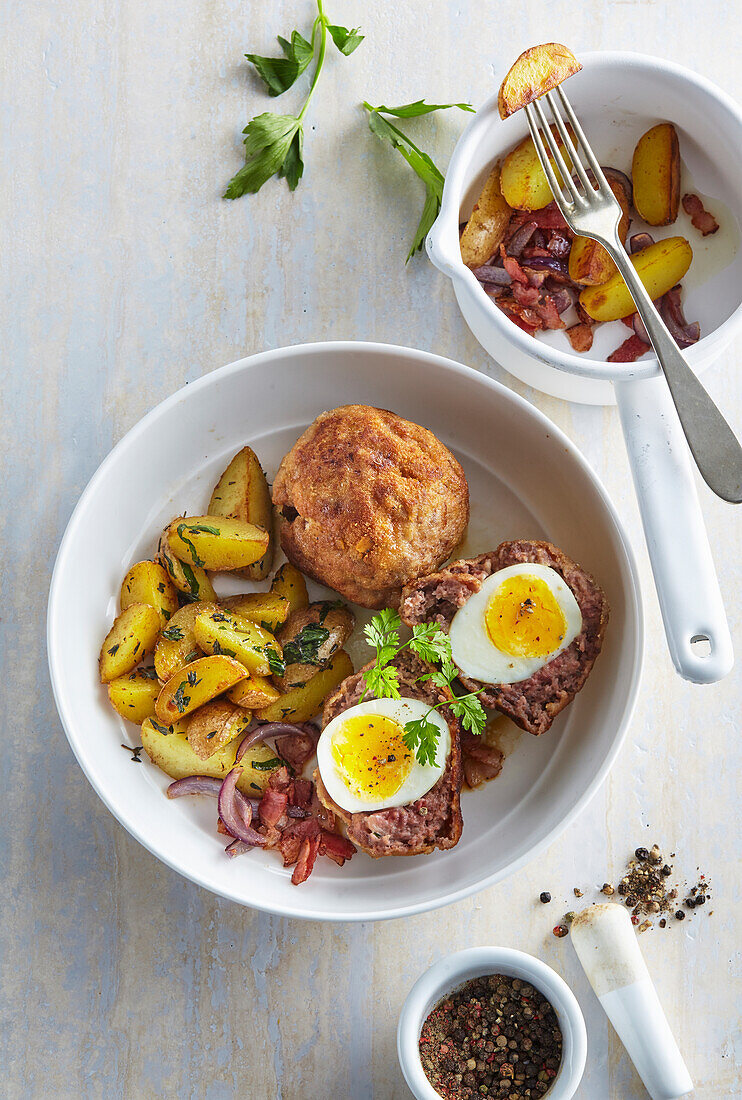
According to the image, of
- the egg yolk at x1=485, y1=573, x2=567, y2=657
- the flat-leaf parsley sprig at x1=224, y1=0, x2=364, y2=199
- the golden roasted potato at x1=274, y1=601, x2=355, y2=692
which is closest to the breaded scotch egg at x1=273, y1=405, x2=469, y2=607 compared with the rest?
the golden roasted potato at x1=274, y1=601, x2=355, y2=692

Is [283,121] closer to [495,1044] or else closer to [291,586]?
[291,586]

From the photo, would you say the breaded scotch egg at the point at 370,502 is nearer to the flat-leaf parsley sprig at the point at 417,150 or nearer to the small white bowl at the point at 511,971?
the flat-leaf parsley sprig at the point at 417,150

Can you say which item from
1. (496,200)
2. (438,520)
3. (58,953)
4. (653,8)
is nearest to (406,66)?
(496,200)

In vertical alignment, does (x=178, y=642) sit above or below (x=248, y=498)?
below

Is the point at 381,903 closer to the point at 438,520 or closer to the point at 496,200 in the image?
the point at 438,520

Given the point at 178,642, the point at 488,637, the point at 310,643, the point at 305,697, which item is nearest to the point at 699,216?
the point at 488,637

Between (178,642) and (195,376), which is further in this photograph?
(195,376)
